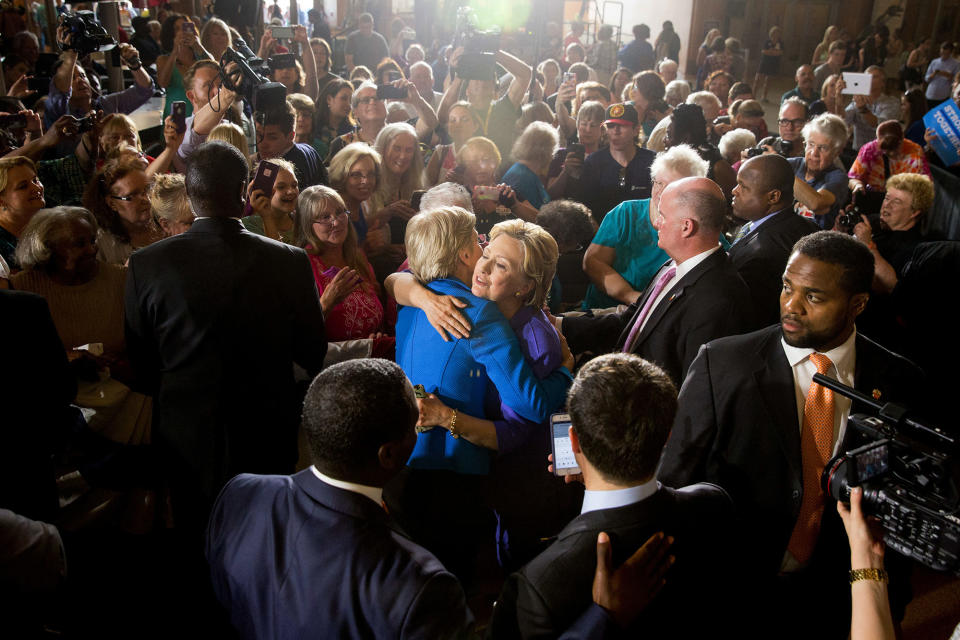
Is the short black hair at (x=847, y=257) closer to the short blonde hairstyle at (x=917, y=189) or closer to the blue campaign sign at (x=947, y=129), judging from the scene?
the short blonde hairstyle at (x=917, y=189)

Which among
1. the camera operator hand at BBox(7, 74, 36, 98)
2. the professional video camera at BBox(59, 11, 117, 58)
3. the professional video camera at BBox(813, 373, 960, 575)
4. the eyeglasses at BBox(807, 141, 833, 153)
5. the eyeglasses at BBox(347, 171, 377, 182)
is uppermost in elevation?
the professional video camera at BBox(59, 11, 117, 58)

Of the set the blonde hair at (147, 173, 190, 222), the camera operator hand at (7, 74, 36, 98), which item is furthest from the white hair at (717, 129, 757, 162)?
the camera operator hand at (7, 74, 36, 98)

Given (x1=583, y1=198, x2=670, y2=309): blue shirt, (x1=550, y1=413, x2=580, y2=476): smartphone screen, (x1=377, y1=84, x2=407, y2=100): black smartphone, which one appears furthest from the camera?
(x1=377, y1=84, x2=407, y2=100): black smartphone

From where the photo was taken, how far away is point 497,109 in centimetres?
558

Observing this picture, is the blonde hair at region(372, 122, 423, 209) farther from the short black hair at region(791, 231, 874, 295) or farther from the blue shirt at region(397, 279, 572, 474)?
the short black hair at region(791, 231, 874, 295)

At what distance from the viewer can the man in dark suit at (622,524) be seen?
50.9 inches

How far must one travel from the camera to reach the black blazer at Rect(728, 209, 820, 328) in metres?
3.04

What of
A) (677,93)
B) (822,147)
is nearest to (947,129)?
(822,147)

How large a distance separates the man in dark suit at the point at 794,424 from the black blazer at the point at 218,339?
1256 millimetres

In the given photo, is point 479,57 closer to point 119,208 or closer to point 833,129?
point 833,129

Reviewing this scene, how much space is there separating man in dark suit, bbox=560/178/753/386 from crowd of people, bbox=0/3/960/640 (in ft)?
0.03

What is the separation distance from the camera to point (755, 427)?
1.89 meters

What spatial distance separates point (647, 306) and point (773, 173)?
1050mm

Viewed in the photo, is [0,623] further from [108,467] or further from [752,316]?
[752,316]
